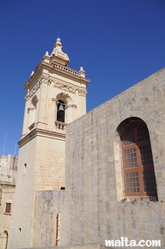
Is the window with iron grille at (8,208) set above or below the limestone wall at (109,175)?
below

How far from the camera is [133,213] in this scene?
5.63 meters

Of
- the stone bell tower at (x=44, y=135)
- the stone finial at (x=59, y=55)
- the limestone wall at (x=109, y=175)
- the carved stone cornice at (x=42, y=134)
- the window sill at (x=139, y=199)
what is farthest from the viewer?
the stone finial at (x=59, y=55)

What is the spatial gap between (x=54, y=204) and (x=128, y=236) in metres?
5.02

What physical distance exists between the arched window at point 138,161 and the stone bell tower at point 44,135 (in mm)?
7474

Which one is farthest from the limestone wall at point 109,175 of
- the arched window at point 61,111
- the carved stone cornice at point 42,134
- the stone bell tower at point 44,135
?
the arched window at point 61,111

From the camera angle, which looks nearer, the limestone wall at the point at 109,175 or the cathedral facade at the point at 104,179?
the limestone wall at the point at 109,175

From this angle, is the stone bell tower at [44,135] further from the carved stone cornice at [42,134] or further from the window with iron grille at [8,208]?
the window with iron grille at [8,208]

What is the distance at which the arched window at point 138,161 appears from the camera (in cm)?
604

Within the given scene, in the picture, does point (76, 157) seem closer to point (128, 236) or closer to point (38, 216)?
point (128, 236)

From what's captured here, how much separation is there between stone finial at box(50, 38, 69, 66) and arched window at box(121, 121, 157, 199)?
553 inches

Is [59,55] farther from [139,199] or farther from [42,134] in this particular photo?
[139,199]

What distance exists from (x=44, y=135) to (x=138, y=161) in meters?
8.61

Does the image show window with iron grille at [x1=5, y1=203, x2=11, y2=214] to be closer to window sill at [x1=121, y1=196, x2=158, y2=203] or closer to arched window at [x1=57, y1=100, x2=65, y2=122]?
arched window at [x1=57, y1=100, x2=65, y2=122]

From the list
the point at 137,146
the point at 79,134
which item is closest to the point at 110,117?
the point at 137,146
